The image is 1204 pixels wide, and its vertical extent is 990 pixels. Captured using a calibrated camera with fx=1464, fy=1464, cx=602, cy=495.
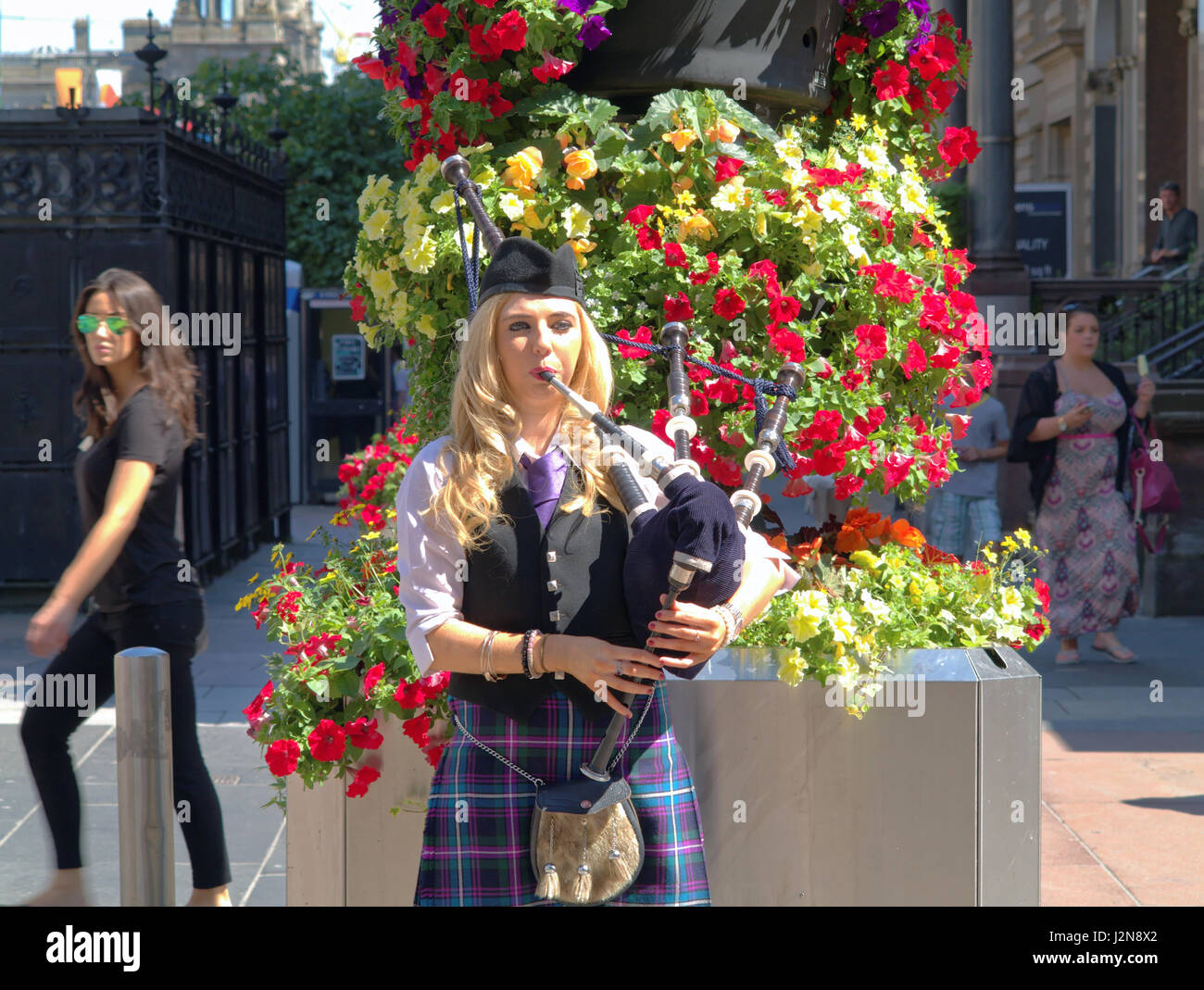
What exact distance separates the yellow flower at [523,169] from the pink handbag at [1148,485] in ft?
18.5

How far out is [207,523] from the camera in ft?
34.5

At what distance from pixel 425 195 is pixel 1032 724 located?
2027 millimetres

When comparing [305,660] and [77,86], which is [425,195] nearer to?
[305,660]

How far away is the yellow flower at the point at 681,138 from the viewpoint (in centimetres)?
375

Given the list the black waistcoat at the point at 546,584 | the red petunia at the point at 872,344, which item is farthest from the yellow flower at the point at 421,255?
the black waistcoat at the point at 546,584

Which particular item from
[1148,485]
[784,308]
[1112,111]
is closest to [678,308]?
[784,308]

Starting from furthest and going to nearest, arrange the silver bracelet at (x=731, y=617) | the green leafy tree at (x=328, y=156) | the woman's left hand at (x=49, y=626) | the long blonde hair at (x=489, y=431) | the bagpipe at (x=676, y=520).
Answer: the green leafy tree at (x=328, y=156), the woman's left hand at (x=49, y=626), the long blonde hair at (x=489, y=431), the silver bracelet at (x=731, y=617), the bagpipe at (x=676, y=520)

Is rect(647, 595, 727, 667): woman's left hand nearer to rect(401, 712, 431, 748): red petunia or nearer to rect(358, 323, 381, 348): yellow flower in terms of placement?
rect(401, 712, 431, 748): red petunia

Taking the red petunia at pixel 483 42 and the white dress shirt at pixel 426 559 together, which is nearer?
the white dress shirt at pixel 426 559

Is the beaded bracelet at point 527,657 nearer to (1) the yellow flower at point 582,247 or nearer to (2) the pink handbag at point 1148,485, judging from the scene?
(1) the yellow flower at point 582,247

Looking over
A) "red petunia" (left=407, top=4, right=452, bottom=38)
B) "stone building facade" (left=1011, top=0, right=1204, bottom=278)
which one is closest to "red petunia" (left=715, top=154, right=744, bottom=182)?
"red petunia" (left=407, top=4, right=452, bottom=38)

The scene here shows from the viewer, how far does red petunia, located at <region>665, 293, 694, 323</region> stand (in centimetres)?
371

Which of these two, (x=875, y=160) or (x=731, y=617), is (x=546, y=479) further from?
(x=875, y=160)
